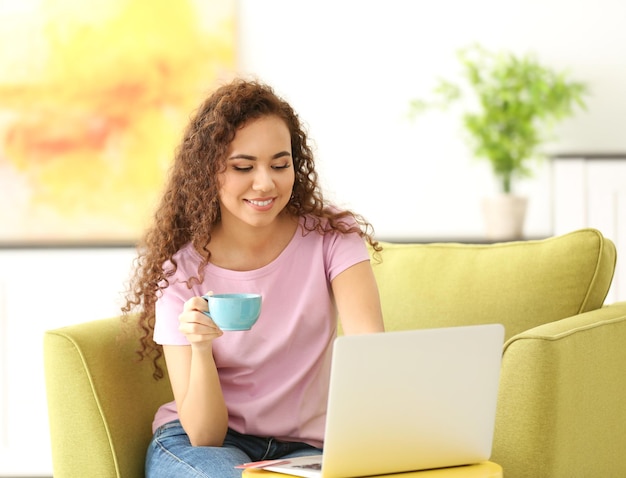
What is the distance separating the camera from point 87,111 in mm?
3838

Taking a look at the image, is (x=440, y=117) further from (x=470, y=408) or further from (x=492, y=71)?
(x=470, y=408)

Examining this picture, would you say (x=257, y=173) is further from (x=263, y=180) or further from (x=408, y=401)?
(x=408, y=401)

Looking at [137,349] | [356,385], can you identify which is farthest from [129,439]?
[356,385]

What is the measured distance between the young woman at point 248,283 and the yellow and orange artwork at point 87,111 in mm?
1739

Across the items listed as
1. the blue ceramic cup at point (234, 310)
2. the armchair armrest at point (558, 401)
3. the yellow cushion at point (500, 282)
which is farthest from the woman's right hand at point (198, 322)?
the yellow cushion at point (500, 282)

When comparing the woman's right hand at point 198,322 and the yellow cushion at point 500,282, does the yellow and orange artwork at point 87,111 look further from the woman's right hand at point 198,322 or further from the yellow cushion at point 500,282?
the woman's right hand at point 198,322

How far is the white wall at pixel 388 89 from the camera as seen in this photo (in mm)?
3738

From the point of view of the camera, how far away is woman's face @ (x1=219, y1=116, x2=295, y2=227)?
6.45ft

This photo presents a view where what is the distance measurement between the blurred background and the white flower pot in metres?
0.22

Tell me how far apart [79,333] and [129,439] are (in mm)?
252

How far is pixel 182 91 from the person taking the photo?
3.83m

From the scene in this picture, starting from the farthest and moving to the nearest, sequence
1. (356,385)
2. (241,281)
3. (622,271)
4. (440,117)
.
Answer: (440,117) → (622,271) → (241,281) → (356,385)

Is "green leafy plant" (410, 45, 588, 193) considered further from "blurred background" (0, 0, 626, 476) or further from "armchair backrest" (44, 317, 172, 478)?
"armchair backrest" (44, 317, 172, 478)

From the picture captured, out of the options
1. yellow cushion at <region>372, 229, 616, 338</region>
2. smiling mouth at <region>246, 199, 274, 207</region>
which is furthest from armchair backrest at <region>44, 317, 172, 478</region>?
yellow cushion at <region>372, 229, 616, 338</region>
